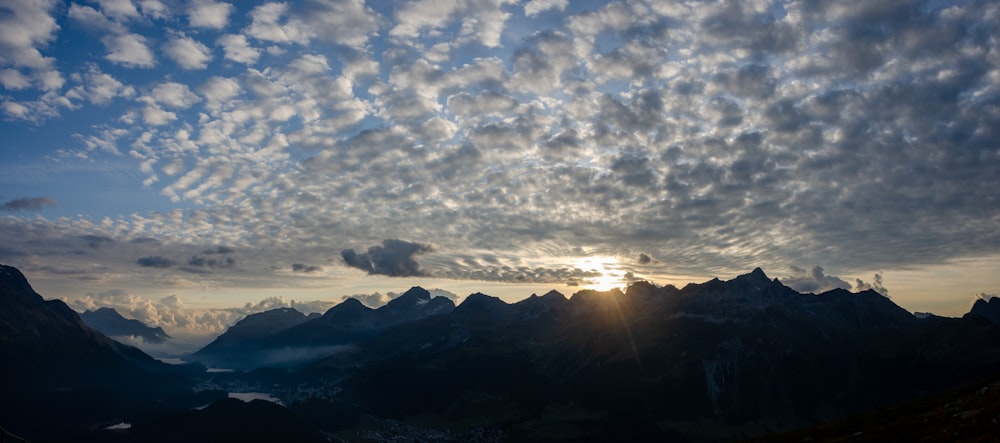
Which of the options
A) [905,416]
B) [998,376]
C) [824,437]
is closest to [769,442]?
[824,437]

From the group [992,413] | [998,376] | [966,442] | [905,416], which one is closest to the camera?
[966,442]

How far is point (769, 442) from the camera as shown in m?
103

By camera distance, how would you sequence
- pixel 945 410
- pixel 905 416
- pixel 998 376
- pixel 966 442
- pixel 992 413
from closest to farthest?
pixel 966 442 → pixel 992 413 → pixel 945 410 → pixel 905 416 → pixel 998 376

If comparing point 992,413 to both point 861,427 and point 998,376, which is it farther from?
point 998,376

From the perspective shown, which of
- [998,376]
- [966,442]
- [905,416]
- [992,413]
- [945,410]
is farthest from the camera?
[998,376]

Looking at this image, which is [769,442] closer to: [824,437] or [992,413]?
[824,437]

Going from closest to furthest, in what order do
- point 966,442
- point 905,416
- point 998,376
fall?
Result: point 966,442 → point 905,416 → point 998,376

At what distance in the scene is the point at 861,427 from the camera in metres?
99.6

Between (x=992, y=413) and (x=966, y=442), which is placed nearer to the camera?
(x=966, y=442)

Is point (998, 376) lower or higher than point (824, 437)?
higher

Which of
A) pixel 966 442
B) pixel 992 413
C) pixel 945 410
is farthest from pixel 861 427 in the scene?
pixel 966 442

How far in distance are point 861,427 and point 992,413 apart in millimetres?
30046

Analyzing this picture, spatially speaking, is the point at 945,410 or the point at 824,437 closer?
the point at 945,410

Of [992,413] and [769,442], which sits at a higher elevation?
[992,413]
